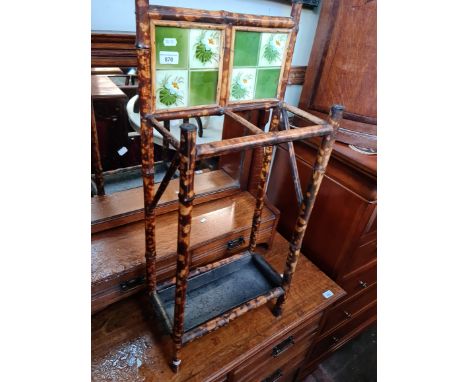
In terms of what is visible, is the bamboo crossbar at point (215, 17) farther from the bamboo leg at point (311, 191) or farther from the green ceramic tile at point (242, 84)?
the bamboo leg at point (311, 191)

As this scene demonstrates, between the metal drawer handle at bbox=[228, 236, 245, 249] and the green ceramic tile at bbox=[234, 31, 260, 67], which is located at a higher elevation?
the green ceramic tile at bbox=[234, 31, 260, 67]

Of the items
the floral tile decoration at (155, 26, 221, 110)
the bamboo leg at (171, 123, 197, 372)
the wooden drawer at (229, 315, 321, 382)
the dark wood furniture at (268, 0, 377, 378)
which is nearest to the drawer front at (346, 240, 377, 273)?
the dark wood furniture at (268, 0, 377, 378)

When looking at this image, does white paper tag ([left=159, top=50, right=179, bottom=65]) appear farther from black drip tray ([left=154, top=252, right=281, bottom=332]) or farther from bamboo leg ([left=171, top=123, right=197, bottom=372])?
black drip tray ([left=154, top=252, right=281, bottom=332])

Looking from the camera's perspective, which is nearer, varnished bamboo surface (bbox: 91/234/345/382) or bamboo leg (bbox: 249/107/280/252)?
varnished bamboo surface (bbox: 91/234/345/382)

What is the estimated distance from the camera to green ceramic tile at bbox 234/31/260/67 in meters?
0.76

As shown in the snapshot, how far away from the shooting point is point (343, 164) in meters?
1.17


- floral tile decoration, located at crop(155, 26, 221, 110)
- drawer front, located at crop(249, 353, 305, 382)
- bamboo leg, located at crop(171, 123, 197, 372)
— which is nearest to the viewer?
bamboo leg, located at crop(171, 123, 197, 372)

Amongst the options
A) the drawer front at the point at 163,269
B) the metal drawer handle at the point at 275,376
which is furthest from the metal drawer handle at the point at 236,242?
the metal drawer handle at the point at 275,376

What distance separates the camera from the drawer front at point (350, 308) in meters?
1.42

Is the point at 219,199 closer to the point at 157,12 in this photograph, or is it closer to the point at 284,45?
the point at 284,45

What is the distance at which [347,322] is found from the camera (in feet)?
5.17

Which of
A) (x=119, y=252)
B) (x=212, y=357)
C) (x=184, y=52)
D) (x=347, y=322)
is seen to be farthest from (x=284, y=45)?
(x=347, y=322)

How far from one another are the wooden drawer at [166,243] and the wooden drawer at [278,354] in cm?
35

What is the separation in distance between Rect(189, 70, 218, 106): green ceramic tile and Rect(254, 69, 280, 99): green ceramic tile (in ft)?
0.45
